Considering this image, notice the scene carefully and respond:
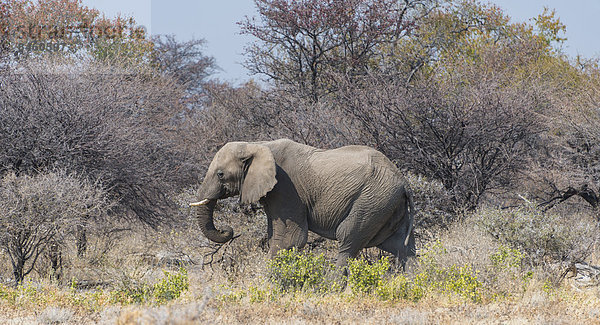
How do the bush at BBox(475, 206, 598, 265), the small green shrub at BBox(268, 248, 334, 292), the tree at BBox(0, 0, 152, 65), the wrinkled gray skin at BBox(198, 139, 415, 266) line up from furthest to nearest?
1. the tree at BBox(0, 0, 152, 65)
2. the bush at BBox(475, 206, 598, 265)
3. the wrinkled gray skin at BBox(198, 139, 415, 266)
4. the small green shrub at BBox(268, 248, 334, 292)

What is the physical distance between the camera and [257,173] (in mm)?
9219

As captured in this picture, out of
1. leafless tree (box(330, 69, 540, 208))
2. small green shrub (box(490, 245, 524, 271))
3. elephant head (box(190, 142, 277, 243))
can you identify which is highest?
leafless tree (box(330, 69, 540, 208))

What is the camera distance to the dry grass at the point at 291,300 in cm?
751

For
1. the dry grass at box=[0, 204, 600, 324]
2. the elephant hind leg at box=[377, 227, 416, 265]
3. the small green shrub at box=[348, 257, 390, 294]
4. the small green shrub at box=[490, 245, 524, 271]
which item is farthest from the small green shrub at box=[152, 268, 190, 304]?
the small green shrub at box=[490, 245, 524, 271]

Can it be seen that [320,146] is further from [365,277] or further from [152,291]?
[152,291]

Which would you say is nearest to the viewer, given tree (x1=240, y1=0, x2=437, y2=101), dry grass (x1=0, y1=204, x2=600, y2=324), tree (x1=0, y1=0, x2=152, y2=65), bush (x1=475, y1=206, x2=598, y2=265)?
dry grass (x1=0, y1=204, x2=600, y2=324)

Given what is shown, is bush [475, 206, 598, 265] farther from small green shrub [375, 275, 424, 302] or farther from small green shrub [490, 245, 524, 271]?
small green shrub [375, 275, 424, 302]

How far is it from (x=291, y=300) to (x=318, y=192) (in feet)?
5.93

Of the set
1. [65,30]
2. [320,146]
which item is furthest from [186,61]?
[320,146]

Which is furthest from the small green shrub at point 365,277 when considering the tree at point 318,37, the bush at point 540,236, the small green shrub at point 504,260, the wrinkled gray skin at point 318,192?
the tree at point 318,37

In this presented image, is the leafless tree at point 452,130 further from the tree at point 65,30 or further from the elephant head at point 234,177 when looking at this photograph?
the tree at point 65,30

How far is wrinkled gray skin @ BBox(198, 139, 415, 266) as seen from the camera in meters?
9.33

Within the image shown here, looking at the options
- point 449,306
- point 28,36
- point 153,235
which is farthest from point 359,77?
point 28,36

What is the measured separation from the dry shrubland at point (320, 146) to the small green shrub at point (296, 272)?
3cm
